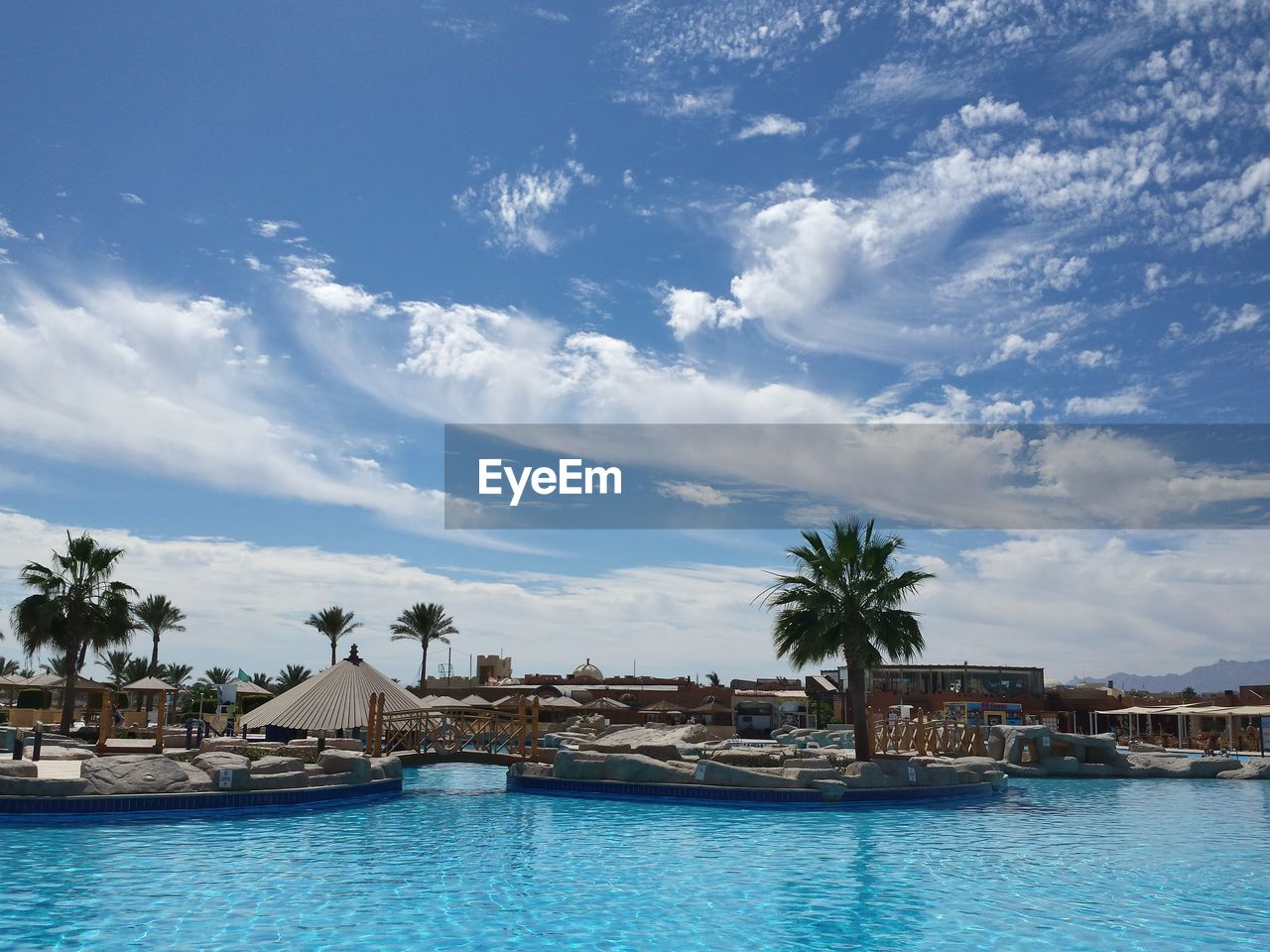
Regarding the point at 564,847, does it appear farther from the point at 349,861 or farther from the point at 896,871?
the point at 896,871

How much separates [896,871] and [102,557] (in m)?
25.4

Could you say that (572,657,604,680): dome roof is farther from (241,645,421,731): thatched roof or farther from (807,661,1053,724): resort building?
(241,645,421,731): thatched roof

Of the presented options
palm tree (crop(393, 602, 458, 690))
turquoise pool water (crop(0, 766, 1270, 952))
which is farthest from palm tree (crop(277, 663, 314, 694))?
turquoise pool water (crop(0, 766, 1270, 952))

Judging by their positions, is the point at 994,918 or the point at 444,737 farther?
the point at 444,737

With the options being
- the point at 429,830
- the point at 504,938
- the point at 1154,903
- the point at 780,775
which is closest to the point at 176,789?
the point at 429,830

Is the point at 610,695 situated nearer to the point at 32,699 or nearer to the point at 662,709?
the point at 662,709

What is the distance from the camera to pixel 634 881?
13.1m

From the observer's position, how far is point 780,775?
2144cm

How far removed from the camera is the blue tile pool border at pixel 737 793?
20500 millimetres

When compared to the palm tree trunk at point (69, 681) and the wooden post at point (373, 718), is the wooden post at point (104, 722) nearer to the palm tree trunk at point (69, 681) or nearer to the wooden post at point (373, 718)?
the wooden post at point (373, 718)

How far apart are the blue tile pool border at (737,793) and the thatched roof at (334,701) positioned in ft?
13.3

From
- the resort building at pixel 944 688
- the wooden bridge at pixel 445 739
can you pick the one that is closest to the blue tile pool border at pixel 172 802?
the wooden bridge at pixel 445 739

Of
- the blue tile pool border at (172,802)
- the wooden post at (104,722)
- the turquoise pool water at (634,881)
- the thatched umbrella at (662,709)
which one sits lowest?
the turquoise pool water at (634,881)

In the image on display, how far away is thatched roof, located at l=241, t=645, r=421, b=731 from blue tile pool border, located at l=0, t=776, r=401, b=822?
11.4 ft
